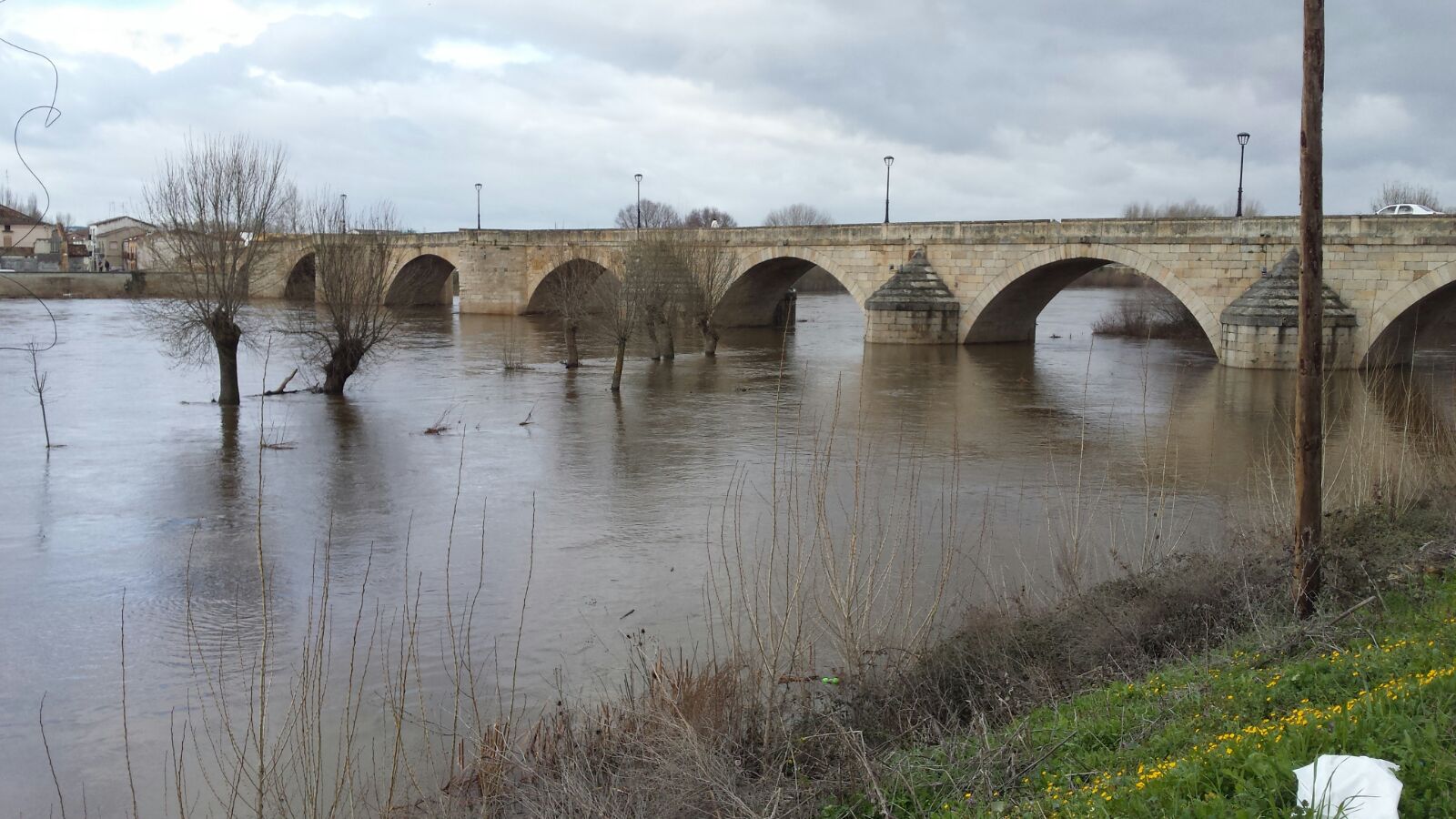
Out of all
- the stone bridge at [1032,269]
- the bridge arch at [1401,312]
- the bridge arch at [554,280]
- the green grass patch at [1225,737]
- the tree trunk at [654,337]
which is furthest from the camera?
the bridge arch at [554,280]

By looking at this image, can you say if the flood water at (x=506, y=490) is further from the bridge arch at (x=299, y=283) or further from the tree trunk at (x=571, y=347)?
the bridge arch at (x=299, y=283)

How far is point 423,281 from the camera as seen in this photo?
181ft

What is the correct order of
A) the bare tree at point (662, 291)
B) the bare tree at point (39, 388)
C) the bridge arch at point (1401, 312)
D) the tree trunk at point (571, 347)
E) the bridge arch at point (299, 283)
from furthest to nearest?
the bridge arch at point (299, 283)
the bare tree at point (662, 291)
the tree trunk at point (571, 347)
the bridge arch at point (1401, 312)
the bare tree at point (39, 388)

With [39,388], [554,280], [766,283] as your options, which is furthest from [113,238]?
[39,388]

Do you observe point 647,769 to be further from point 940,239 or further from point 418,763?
point 940,239

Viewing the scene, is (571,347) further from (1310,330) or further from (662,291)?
(1310,330)

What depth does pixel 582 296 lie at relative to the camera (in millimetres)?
28875

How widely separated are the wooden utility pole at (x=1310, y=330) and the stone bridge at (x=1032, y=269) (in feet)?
64.8

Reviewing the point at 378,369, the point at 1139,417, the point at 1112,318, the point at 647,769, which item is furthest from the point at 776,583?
the point at 1112,318

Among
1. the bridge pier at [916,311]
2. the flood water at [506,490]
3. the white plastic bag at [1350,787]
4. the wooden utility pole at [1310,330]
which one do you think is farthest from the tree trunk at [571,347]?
the white plastic bag at [1350,787]

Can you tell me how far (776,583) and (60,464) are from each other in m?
10.8

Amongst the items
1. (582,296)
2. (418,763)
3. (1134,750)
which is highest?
(582,296)

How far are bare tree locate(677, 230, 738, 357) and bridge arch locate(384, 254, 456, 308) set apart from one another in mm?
20448

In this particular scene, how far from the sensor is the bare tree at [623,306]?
78.3 feet
